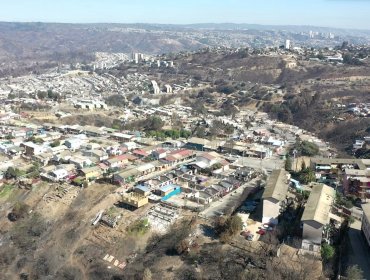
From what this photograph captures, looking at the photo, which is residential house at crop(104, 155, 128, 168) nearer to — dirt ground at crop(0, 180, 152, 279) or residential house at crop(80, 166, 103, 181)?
residential house at crop(80, 166, 103, 181)

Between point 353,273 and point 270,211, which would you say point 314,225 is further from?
point 353,273

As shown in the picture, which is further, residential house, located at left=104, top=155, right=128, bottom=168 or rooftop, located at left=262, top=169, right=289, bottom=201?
residential house, located at left=104, top=155, right=128, bottom=168

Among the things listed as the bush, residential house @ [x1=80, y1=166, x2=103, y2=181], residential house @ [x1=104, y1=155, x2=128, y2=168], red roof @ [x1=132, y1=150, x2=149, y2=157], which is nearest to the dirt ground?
residential house @ [x1=80, y1=166, x2=103, y2=181]

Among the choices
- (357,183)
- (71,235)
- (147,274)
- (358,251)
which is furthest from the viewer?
(357,183)

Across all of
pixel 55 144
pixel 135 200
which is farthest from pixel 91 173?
pixel 55 144

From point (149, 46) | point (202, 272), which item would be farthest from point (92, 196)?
point (149, 46)

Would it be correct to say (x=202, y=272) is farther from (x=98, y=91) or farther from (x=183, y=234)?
(x=98, y=91)

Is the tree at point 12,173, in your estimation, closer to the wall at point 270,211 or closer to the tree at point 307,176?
the wall at point 270,211
